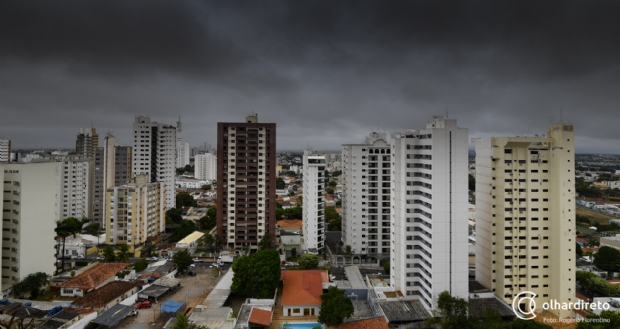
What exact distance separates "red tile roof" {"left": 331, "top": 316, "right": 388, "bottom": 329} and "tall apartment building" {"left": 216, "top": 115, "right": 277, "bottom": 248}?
19.8 meters

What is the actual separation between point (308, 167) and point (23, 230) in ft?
74.4

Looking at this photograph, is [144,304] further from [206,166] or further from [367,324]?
→ [206,166]

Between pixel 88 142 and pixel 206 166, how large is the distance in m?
40.5

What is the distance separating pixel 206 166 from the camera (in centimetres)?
11019

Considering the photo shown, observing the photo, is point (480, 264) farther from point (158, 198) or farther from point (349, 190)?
point (158, 198)

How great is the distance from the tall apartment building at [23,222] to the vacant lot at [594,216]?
225 feet

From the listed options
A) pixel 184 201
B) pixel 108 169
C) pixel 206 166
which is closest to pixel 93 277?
pixel 108 169

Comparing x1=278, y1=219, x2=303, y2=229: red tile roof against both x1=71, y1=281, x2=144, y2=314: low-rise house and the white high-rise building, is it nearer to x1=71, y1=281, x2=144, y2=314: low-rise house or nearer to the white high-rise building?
x1=71, y1=281, x2=144, y2=314: low-rise house

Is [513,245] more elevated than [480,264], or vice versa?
[513,245]

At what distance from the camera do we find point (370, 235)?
1486 inches

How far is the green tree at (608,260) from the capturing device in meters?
33.0

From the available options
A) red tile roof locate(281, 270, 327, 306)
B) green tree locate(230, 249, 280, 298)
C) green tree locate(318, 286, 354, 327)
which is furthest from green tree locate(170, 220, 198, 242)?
green tree locate(318, 286, 354, 327)

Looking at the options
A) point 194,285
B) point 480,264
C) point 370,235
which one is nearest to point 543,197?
point 480,264
